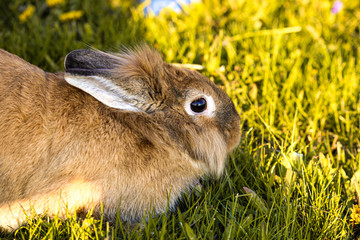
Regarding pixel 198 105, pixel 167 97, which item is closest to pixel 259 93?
pixel 198 105

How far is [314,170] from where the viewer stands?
302 cm

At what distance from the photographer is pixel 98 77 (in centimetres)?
260

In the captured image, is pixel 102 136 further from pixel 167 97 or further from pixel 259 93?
pixel 259 93

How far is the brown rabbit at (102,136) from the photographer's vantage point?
2.50m

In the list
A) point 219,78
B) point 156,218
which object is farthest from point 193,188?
point 219,78

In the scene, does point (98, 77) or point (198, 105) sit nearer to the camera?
point (98, 77)

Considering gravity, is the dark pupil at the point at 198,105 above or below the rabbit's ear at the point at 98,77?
below

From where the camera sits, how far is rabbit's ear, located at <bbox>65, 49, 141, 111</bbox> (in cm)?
255

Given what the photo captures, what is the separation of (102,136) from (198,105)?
2.32 feet

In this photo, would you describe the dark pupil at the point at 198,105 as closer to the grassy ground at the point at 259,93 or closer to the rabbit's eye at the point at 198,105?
the rabbit's eye at the point at 198,105

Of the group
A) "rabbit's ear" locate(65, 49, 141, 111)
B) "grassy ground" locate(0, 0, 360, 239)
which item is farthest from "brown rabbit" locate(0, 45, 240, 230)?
"grassy ground" locate(0, 0, 360, 239)

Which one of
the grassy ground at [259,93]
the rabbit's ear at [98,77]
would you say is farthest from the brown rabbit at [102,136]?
the grassy ground at [259,93]

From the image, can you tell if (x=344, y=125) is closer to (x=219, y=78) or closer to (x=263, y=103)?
(x=263, y=103)

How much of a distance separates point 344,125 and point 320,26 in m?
1.93
